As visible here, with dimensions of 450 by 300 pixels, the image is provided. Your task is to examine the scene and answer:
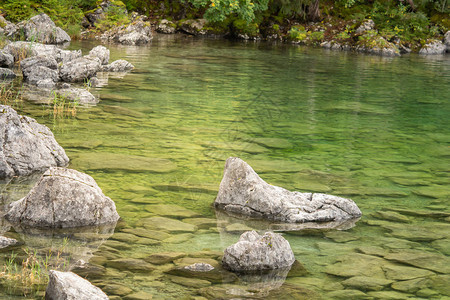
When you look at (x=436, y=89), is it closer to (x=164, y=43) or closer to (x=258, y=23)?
(x=164, y=43)

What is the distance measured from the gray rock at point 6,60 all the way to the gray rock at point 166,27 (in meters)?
20.7

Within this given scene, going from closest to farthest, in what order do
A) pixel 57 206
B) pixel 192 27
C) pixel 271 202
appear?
1. pixel 57 206
2. pixel 271 202
3. pixel 192 27

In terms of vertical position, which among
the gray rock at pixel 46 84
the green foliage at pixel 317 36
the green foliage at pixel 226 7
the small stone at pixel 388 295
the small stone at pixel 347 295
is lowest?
the small stone at pixel 388 295

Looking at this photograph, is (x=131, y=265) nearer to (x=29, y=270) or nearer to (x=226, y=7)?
(x=29, y=270)

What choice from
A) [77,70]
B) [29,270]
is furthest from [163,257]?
[77,70]

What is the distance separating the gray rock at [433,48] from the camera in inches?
1299

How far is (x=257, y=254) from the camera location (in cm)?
487

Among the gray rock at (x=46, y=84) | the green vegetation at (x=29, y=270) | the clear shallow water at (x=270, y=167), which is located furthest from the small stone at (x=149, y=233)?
the gray rock at (x=46, y=84)

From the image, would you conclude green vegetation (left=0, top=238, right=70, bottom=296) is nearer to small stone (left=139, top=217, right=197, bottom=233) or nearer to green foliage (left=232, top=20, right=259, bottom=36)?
small stone (left=139, top=217, right=197, bottom=233)

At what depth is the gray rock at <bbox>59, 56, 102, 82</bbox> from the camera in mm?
15367

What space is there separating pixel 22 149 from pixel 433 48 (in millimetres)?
30675

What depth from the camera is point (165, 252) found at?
517cm

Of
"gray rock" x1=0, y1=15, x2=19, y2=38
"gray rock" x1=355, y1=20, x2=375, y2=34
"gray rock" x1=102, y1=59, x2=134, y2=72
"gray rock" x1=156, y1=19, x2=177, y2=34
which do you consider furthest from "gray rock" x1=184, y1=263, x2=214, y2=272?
"gray rock" x1=156, y1=19, x2=177, y2=34

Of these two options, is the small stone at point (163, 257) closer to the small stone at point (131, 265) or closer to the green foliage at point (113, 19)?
the small stone at point (131, 265)
